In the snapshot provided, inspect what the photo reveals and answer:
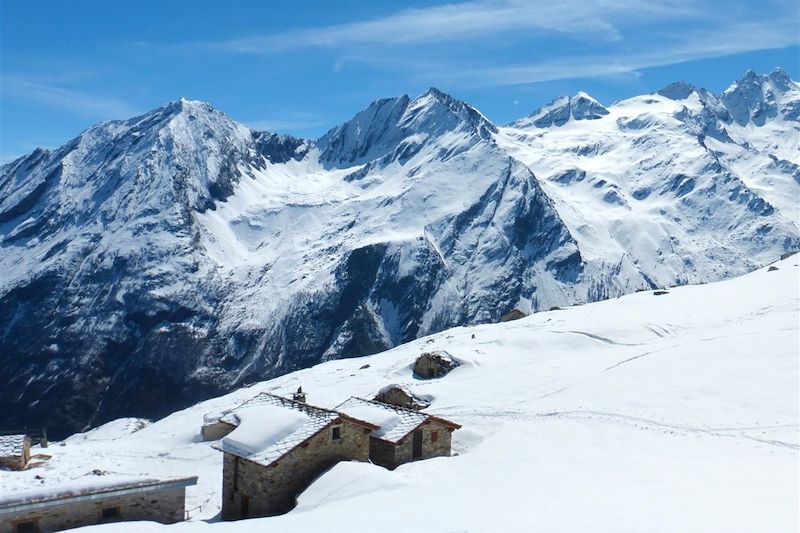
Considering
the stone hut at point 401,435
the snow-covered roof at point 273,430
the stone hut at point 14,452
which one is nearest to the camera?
the snow-covered roof at point 273,430

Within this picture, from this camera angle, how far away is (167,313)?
179m

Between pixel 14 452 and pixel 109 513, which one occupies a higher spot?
pixel 14 452

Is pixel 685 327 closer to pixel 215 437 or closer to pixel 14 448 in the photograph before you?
pixel 215 437

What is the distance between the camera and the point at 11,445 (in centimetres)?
3269

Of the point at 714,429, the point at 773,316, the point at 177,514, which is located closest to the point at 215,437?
the point at 177,514


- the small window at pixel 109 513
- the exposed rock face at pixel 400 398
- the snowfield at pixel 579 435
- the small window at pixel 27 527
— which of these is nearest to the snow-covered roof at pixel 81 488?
the small window at pixel 27 527

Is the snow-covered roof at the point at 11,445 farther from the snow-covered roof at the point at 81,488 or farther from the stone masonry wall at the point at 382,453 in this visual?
the stone masonry wall at the point at 382,453

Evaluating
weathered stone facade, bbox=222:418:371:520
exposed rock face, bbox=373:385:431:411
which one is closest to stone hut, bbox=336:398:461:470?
weathered stone facade, bbox=222:418:371:520

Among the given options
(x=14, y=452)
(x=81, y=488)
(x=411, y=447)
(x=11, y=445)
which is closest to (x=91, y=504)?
(x=81, y=488)

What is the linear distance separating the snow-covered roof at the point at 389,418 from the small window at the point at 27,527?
44.5ft

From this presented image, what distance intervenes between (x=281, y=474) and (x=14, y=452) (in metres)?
12.5

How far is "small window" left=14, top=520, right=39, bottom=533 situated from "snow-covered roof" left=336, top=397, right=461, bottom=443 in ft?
44.5

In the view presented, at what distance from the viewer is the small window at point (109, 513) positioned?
1035 inches

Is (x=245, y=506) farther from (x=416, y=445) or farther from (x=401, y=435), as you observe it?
(x=416, y=445)
